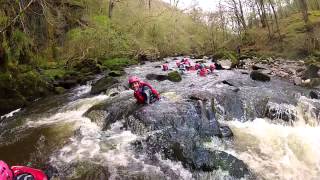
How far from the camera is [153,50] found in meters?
33.0

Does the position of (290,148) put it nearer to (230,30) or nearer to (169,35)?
(169,35)

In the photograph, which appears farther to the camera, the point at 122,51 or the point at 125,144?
the point at 122,51

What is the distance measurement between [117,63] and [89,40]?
3673mm

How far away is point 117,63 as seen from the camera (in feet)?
78.6

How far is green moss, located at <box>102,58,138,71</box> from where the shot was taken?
22694 mm

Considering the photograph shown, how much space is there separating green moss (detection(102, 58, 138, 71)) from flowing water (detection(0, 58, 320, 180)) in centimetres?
1044

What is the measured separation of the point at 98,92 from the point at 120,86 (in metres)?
0.96

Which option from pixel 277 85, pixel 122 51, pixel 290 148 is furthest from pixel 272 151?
pixel 122 51

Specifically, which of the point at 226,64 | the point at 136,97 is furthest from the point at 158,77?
the point at 226,64

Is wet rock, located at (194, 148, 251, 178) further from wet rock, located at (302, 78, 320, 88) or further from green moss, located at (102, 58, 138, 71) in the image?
green moss, located at (102, 58, 138, 71)

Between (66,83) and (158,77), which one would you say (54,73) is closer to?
(66,83)

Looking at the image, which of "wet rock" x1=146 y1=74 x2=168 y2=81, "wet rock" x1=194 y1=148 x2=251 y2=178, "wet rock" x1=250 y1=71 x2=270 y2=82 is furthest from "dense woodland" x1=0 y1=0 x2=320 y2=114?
"wet rock" x1=250 y1=71 x2=270 y2=82

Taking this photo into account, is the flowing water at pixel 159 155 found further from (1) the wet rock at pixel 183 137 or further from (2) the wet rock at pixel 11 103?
(2) the wet rock at pixel 11 103

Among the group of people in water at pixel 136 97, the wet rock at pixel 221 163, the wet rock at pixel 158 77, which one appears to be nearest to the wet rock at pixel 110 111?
the group of people in water at pixel 136 97
